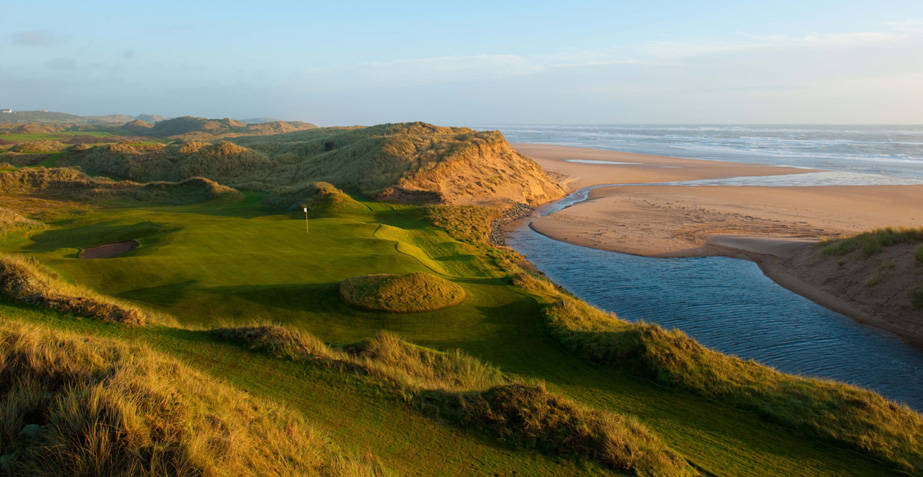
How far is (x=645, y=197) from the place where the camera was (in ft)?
145

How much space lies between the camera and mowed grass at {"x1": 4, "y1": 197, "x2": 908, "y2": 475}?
7.04m

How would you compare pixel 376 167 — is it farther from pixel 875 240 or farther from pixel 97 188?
pixel 875 240

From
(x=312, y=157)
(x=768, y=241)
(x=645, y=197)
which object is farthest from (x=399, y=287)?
(x=312, y=157)

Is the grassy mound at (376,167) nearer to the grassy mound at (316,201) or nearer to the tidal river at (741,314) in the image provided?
the grassy mound at (316,201)

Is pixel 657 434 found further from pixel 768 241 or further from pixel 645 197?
pixel 645 197

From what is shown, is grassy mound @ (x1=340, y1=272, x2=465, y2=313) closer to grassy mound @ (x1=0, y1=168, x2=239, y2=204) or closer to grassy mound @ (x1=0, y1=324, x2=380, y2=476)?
grassy mound @ (x1=0, y1=324, x2=380, y2=476)

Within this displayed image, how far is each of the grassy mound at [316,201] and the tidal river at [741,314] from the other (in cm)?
1335

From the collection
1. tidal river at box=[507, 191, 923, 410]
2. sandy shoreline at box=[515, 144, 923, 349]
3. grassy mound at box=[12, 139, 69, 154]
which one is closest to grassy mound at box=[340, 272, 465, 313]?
tidal river at box=[507, 191, 923, 410]

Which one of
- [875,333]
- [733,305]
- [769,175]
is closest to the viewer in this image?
[875,333]

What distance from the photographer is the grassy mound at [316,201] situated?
33625 mm

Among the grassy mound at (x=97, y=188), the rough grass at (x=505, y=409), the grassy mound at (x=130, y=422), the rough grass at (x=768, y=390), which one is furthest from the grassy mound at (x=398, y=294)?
the grassy mound at (x=97, y=188)

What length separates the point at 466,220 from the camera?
34062 mm

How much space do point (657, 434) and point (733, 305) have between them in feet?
47.5

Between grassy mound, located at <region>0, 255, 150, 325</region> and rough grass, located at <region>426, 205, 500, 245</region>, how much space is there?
791 inches
